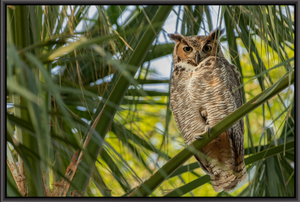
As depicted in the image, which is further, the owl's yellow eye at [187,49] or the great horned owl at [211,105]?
the owl's yellow eye at [187,49]

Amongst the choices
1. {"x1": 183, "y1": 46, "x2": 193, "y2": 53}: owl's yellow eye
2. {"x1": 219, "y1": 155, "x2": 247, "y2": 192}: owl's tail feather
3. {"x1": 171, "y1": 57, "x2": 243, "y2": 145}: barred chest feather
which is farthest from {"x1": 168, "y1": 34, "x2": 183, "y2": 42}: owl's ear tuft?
{"x1": 219, "y1": 155, "x2": 247, "y2": 192}: owl's tail feather

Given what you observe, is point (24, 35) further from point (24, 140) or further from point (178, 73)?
point (178, 73)

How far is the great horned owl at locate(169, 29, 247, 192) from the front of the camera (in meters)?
1.82

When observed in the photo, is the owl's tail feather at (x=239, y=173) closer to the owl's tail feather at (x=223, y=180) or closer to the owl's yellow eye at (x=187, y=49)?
the owl's tail feather at (x=223, y=180)

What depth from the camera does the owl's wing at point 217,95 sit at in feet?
5.93

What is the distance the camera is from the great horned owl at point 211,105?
Answer: 1.82 m

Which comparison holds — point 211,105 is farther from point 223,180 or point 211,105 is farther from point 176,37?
point 176,37

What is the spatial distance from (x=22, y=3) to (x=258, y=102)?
3.07ft

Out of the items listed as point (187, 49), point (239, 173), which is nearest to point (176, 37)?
→ point (187, 49)

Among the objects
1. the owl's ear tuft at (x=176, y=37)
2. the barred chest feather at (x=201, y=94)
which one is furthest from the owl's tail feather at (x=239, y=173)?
the owl's ear tuft at (x=176, y=37)

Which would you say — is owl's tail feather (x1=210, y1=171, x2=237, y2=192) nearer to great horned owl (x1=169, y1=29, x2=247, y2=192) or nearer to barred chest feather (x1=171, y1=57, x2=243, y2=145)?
great horned owl (x1=169, y1=29, x2=247, y2=192)

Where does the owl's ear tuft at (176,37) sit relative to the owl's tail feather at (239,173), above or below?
above

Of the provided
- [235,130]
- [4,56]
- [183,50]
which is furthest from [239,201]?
[183,50]

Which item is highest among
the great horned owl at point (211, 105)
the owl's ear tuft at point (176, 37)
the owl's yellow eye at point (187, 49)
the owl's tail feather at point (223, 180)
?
the owl's ear tuft at point (176, 37)
